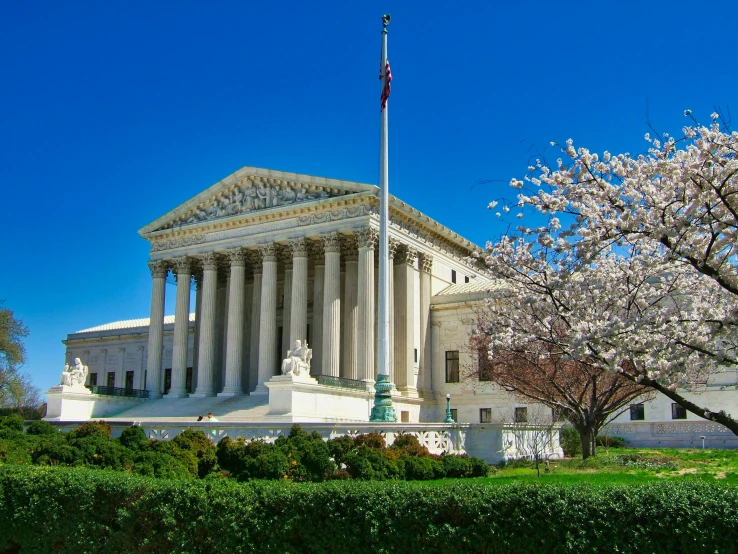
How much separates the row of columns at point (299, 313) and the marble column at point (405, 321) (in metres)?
0.06

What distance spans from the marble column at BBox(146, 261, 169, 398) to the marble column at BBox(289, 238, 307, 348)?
12.1 m

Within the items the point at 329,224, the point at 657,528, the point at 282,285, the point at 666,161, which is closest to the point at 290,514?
the point at 657,528

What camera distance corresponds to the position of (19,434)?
21.3m

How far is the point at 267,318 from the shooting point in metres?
48.6

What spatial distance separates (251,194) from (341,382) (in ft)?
51.9

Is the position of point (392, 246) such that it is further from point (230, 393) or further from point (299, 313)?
point (230, 393)

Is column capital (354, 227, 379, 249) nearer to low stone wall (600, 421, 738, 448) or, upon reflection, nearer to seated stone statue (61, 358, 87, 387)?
low stone wall (600, 421, 738, 448)

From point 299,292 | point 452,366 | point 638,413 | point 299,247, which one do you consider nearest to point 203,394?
point 299,292

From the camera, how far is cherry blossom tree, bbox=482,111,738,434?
37.4 feet

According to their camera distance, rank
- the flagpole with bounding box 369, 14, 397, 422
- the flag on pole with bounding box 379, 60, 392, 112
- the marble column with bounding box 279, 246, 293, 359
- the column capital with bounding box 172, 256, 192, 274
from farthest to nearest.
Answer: the column capital with bounding box 172, 256, 192, 274 → the marble column with bounding box 279, 246, 293, 359 → the flag on pole with bounding box 379, 60, 392, 112 → the flagpole with bounding box 369, 14, 397, 422

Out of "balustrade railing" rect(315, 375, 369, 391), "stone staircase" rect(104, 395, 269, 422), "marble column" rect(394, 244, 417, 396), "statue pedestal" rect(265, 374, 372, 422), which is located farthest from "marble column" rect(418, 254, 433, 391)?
"stone staircase" rect(104, 395, 269, 422)

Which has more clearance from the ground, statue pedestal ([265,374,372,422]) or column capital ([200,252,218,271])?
column capital ([200,252,218,271])

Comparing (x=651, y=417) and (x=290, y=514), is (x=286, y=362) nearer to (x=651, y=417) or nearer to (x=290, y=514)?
(x=651, y=417)

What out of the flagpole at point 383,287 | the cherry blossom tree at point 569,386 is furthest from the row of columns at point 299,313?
the flagpole at point 383,287
